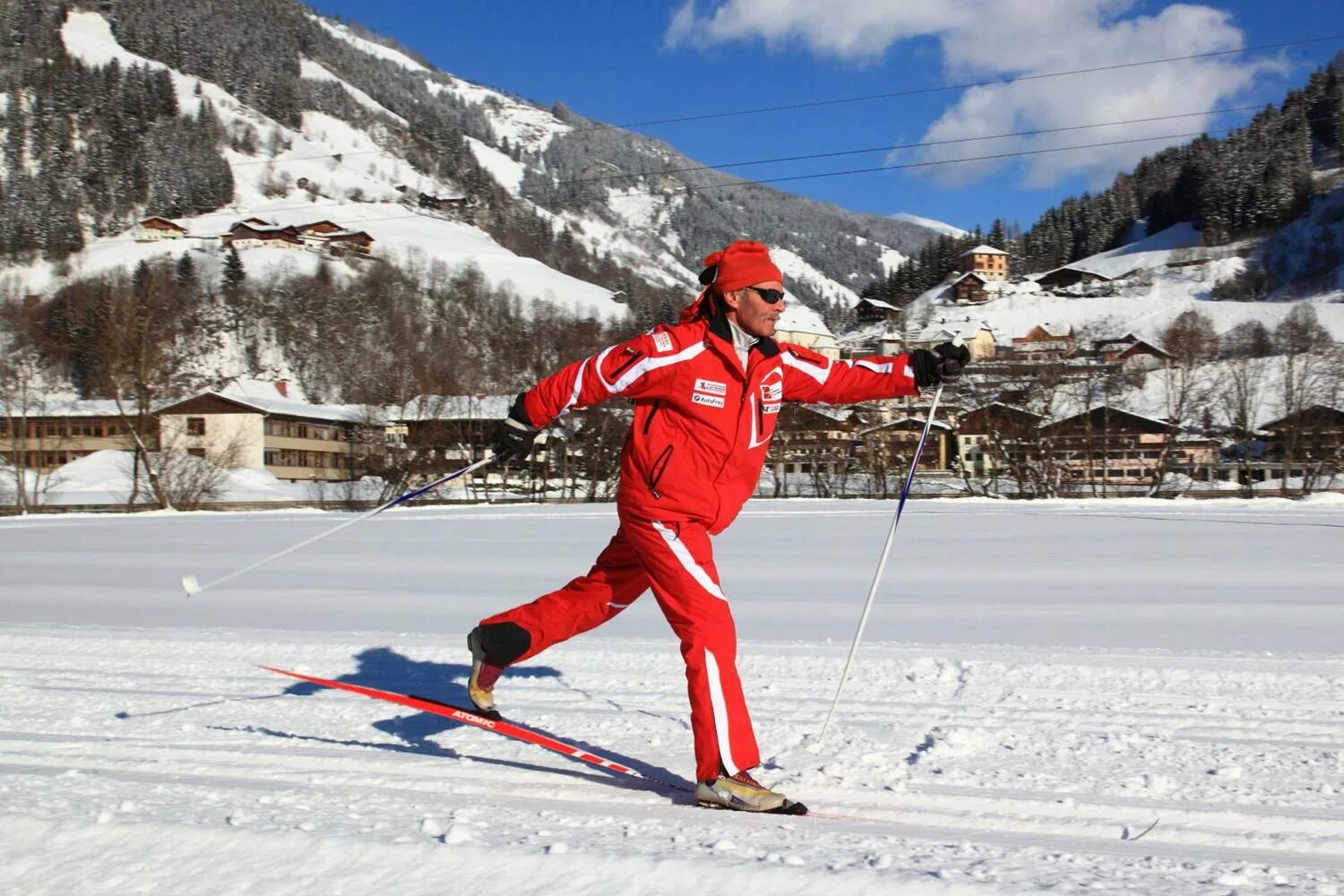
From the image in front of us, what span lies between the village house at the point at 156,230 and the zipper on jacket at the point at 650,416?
118m

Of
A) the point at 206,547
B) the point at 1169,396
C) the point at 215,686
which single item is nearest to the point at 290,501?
the point at 206,547

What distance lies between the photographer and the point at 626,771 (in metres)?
3.82

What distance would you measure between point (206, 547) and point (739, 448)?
17.1m

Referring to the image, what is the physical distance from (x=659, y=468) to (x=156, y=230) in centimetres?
11991

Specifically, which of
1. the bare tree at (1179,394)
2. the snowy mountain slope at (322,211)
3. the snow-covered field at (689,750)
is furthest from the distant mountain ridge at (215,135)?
the snow-covered field at (689,750)

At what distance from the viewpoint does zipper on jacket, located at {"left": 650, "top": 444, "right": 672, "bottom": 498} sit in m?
3.51

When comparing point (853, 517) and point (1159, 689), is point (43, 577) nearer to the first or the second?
point (1159, 689)

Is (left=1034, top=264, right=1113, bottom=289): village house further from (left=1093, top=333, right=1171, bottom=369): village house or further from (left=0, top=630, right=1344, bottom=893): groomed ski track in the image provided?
(left=0, top=630, right=1344, bottom=893): groomed ski track

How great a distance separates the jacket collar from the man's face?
0.03 m

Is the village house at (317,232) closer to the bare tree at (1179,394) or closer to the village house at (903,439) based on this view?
the village house at (903,439)

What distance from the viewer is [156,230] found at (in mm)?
109188

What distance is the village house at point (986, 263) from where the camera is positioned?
389 ft

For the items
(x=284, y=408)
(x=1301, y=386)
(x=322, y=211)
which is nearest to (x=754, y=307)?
(x=1301, y=386)

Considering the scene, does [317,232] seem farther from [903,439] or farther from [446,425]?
[903,439]
